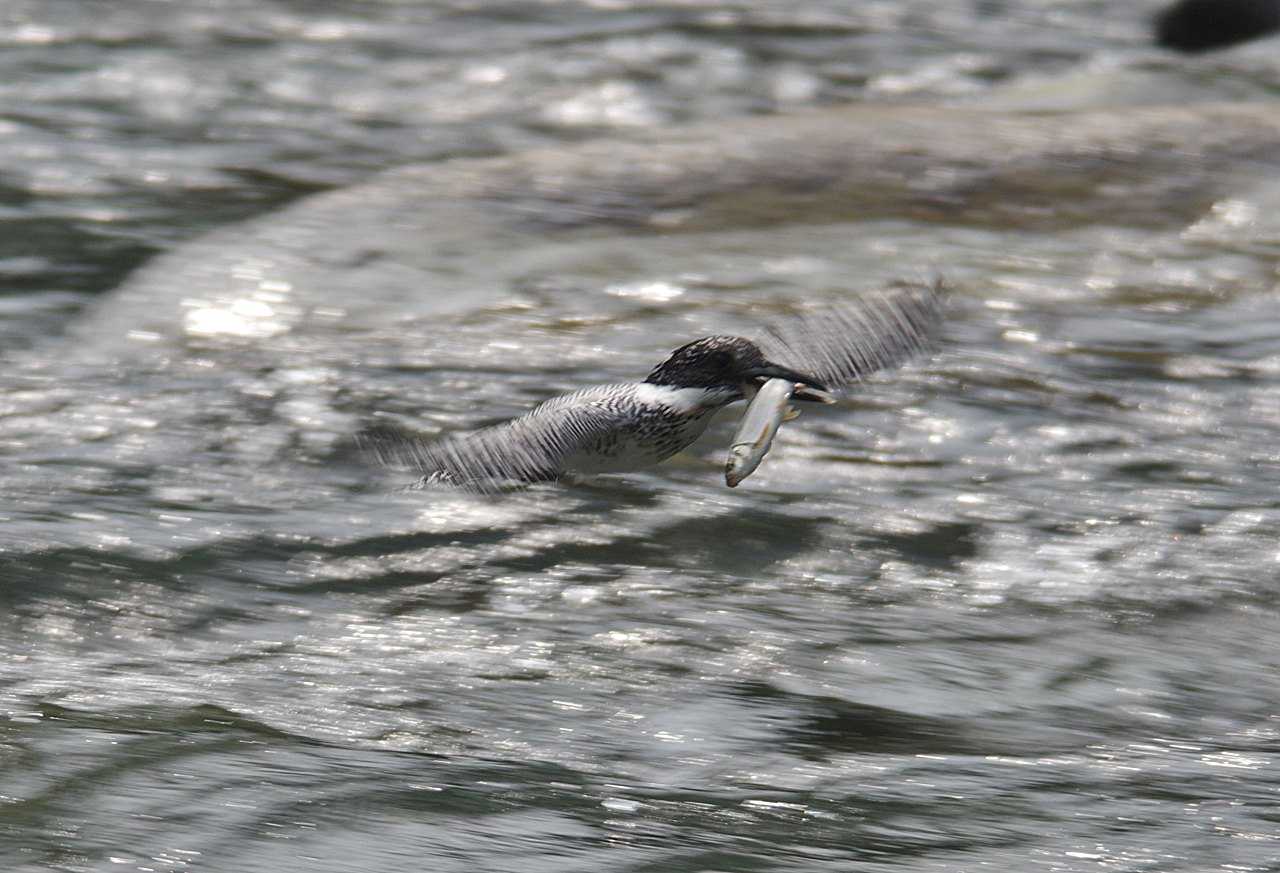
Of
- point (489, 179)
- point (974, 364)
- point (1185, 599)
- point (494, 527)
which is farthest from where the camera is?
point (489, 179)

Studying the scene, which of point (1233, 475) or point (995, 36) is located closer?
point (1233, 475)

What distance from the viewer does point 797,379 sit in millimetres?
3434

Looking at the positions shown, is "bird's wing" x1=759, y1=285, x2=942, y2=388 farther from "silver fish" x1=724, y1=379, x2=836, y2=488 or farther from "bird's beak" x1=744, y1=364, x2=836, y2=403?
"silver fish" x1=724, y1=379, x2=836, y2=488

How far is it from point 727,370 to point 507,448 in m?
0.45

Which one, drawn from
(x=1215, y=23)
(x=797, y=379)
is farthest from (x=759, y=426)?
(x=1215, y=23)

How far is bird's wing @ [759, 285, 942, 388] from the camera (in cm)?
373

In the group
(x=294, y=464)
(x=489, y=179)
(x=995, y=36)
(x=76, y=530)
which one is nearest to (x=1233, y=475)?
(x=294, y=464)

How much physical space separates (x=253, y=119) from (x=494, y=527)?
4.51m

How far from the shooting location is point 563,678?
3.41 m

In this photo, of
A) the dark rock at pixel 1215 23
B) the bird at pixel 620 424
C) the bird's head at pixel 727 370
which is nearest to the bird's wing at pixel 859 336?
the bird at pixel 620 424

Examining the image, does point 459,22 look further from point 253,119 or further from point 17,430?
point 17,430

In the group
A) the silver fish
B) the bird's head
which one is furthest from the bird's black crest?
the silver fish

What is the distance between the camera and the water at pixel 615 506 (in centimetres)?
296

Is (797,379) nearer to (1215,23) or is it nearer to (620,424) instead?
(620,424)
